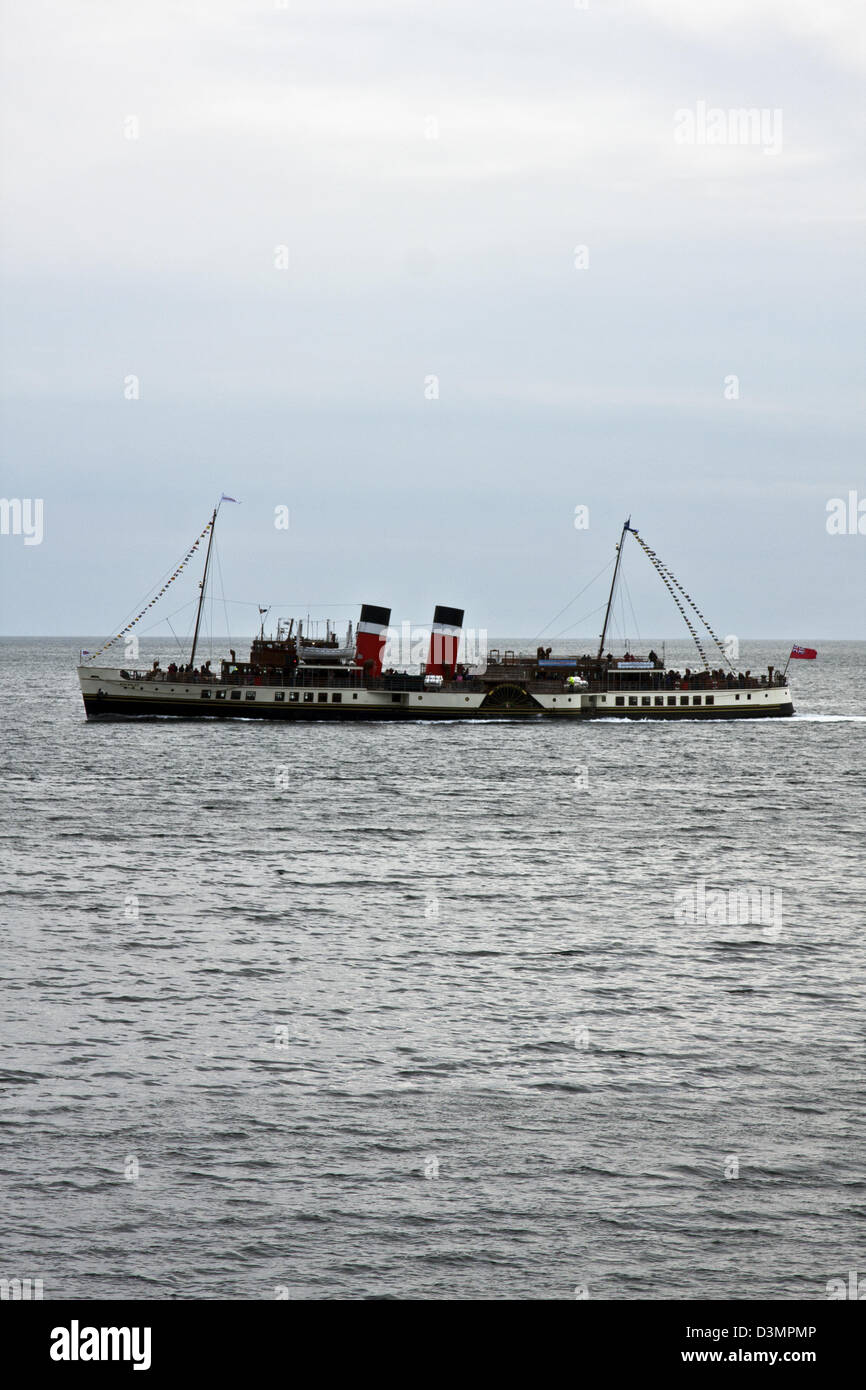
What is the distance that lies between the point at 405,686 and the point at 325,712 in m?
7.71

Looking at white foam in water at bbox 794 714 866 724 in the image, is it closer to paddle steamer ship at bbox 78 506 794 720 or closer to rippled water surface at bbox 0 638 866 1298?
paddle steamer ship at bbox 78 506 794 720

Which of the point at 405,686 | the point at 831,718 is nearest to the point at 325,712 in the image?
the point at 405,686

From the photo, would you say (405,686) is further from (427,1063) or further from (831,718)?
(427,1063)

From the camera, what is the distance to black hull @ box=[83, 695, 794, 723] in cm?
12200

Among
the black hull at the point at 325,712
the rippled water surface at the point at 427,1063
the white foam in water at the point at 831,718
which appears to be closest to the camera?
the rippled water surface at the point at 427,1063

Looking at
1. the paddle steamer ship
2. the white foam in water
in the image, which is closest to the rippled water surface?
the paddle steamer ship

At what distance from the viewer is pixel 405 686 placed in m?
124

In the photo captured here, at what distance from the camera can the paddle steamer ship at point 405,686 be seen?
4806 inches

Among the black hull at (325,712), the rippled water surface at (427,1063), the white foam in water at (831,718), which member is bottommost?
the rippled water surface at (427,1063)

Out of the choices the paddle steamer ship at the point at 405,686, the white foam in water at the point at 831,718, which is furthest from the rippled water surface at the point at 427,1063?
the white foam in water at the point at 831,718

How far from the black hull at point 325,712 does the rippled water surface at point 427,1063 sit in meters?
59.1

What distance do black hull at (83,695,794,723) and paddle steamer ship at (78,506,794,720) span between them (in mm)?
111

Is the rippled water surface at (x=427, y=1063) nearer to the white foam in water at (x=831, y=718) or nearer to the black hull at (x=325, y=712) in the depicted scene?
the black hull at (x=325, y=712)
